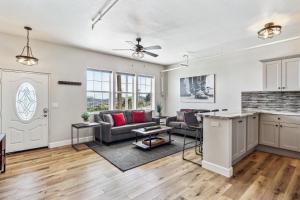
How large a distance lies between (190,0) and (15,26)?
366cm

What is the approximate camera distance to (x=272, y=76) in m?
4.00

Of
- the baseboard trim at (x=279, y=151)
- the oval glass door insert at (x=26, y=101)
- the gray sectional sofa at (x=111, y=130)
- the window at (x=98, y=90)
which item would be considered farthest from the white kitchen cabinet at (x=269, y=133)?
the oval glass door insert at (x=26, y=101)

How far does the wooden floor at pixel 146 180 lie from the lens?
2246 mm

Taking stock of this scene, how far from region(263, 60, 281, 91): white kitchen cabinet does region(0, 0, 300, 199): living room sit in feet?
0.07

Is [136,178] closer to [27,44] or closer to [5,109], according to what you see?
[5,109]

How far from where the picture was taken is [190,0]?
2.51 meters

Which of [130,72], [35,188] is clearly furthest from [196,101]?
[35,188]

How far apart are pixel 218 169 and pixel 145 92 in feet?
14.8

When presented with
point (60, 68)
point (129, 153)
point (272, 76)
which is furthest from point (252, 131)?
point (60, 68)

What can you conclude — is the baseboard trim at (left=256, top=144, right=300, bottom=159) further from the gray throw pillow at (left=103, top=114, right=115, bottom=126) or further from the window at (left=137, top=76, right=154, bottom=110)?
the window at (left=137, top=76, right=154, bottom=110)

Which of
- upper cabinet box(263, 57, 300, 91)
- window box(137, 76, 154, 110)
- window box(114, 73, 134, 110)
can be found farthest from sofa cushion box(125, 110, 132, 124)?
upper cabinet box(263, 57, 300, 91)

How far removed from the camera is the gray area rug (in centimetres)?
333

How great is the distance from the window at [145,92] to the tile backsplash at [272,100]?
11.8ft

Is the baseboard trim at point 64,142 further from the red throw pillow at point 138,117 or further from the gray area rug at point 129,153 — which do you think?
the red throw pillow at point 138,117
